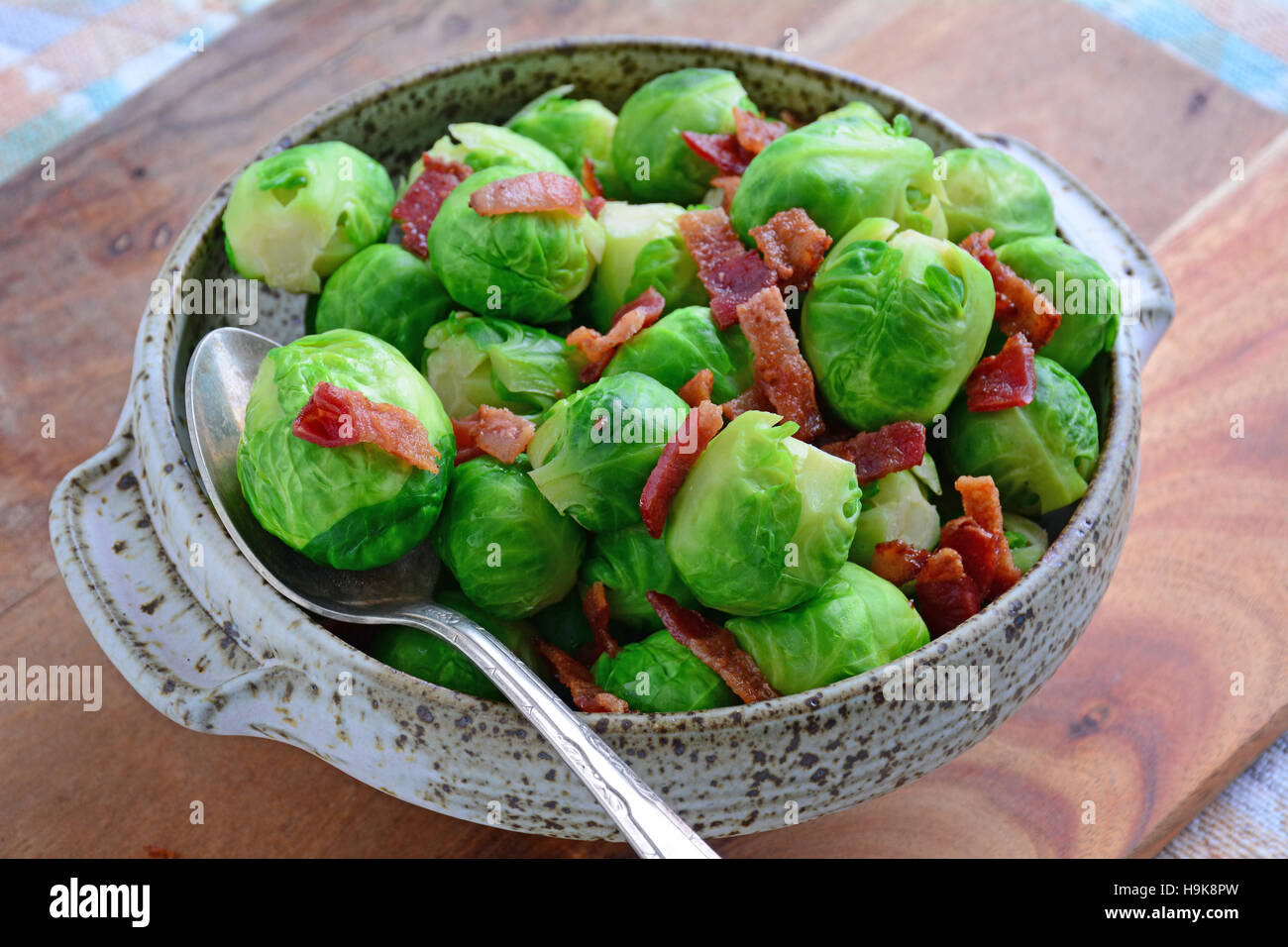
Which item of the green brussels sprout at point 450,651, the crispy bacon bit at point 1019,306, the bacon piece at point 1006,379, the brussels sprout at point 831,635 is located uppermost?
the crispy bacon bit at point 1019,306

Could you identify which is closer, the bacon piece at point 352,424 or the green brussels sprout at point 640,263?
the bacon piece at point 352,424

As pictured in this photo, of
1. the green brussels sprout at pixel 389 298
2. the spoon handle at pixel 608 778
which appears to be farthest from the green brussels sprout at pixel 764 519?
the green brussels sprout at pixel 389 298

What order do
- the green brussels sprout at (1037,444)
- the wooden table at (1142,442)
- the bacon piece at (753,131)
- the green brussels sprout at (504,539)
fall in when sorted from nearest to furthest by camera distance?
the green brussels sprout at (504,539), the green brussels sprout at (1037,444), the wooden table at (1142,442), the bacon piece at (753,131)

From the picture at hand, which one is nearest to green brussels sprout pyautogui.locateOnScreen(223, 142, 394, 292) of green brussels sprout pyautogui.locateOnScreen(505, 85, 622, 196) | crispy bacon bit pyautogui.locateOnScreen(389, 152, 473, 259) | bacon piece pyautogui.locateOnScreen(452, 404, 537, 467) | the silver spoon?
crispy bacon bit pyautogui.locateOnScreen(389, 152, 473, 259)

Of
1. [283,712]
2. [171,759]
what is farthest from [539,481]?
[171,759]

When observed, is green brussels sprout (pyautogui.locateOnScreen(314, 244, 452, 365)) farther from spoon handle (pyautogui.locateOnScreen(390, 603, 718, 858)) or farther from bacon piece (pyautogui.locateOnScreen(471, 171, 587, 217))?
spoon handle (pyautogui.locateOnScreen(390, 603, 718, 858))

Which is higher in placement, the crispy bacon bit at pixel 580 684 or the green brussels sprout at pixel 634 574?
the green brussels sprout at pixel 634 574

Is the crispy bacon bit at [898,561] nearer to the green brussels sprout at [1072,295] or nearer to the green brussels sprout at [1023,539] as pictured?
the green brussels sprout at [1023,539]

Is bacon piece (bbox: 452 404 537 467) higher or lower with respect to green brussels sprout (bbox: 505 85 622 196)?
lower
